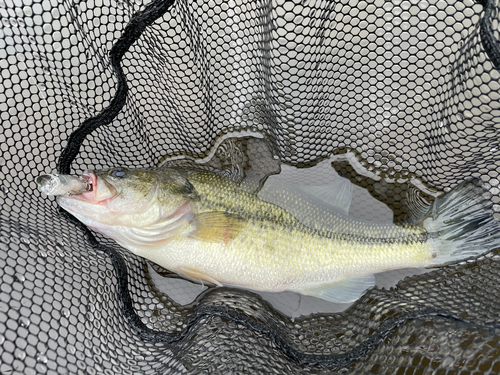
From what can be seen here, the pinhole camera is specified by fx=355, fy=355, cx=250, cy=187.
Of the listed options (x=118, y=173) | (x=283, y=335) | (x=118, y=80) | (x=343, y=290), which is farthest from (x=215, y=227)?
(x=118, y=80)

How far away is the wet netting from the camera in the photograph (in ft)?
6.77

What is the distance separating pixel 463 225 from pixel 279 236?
1.25 metres

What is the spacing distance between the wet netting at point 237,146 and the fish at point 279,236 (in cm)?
21

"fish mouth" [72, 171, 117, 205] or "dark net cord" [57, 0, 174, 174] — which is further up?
"dark net cord" [57, 0, 174, 174]

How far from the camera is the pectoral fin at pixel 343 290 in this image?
2.44 m

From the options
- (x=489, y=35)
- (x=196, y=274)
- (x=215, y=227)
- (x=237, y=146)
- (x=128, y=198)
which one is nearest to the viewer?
(x=489, y=35)

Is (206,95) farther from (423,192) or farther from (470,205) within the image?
(470,205)

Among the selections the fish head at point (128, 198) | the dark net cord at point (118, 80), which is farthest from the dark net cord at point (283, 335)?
the dark net cord at point (118, 80)

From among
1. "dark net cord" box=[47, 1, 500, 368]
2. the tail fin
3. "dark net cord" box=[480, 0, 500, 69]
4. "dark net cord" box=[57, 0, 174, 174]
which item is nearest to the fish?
the tail fin

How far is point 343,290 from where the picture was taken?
2467mm

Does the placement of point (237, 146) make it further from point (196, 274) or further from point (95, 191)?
point (95, 191)

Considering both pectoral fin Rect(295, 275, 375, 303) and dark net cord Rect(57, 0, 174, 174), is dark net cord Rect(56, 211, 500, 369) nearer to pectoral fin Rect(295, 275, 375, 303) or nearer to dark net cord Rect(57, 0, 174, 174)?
pectoral fin Rect(295, 275, 375, 303)

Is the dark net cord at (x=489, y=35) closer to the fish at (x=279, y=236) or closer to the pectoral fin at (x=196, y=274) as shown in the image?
the fish at (x=279, y=236)

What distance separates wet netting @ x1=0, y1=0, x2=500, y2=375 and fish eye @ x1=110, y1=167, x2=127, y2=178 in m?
0.41
